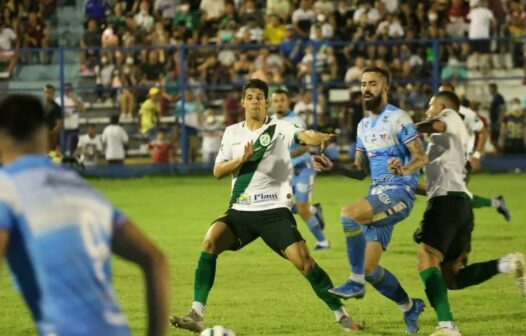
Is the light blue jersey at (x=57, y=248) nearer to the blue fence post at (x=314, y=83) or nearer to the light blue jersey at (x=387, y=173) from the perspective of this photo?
the light blue jersey at (x=387, y=173)

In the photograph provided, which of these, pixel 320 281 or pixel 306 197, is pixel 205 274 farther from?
pixel 306 197

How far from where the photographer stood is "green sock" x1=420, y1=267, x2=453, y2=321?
32.1 ft

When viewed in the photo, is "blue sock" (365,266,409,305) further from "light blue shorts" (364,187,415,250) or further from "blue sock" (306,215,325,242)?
"blue sock" (306,215,325,242)

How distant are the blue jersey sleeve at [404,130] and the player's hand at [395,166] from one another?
0.49 metres

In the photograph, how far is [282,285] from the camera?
1338 cm

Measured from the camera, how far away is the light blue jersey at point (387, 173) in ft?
33.4

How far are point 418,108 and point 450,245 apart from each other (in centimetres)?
1768

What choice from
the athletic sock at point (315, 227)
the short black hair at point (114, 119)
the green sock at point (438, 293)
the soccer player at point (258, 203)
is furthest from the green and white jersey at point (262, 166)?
the short black hair at point (114, 119)

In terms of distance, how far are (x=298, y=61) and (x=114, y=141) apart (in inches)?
191

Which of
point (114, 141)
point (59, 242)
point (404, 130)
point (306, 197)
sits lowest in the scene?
point (114, 141)

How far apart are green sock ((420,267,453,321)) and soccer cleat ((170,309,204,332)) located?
189 cm

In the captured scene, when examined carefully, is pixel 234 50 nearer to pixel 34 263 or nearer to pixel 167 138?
pixel 167 138

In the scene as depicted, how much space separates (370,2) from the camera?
3170 cm

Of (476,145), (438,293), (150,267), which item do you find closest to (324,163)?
(438,293)
